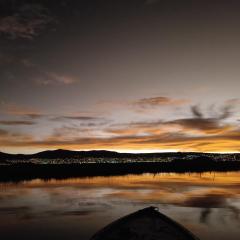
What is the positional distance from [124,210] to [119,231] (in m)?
12.2

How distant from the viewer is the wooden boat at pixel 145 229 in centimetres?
1345

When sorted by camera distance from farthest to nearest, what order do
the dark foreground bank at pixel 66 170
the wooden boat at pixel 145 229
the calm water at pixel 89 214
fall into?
the dark foreground bank at pixel 66 170 → the calm water at pixel 89 214 → the wooden boat at pixel 145 229

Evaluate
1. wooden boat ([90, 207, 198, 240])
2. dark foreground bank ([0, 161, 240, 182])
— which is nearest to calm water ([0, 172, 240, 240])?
wooden boat ([90, 207, 198, 240])

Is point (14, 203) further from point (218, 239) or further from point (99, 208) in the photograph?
point (218, 239)

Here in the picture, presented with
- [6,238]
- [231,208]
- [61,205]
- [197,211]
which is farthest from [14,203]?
[231,208]

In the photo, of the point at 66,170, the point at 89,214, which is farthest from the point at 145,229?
the point at 66,170

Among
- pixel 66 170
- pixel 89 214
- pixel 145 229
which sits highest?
pixel 66 170

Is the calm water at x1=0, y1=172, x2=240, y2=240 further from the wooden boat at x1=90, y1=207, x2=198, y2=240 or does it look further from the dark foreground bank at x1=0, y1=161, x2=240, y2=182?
A: the dark foreground bank at x1=0, y1=161, x2=240, y2=182

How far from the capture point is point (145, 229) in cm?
1427

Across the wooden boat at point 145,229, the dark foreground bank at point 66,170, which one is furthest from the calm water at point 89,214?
the dark foreground bank at point 66,170

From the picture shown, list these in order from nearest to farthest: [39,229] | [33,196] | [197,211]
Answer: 1. [39,229]
2. [197,211]
3. [33,196]

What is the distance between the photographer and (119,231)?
46.0 ft

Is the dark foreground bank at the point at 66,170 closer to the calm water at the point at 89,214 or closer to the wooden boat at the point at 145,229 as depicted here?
the calm water at the point at 89,214

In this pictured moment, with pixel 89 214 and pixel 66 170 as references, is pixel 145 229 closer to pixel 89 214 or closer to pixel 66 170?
pixel 89 214
